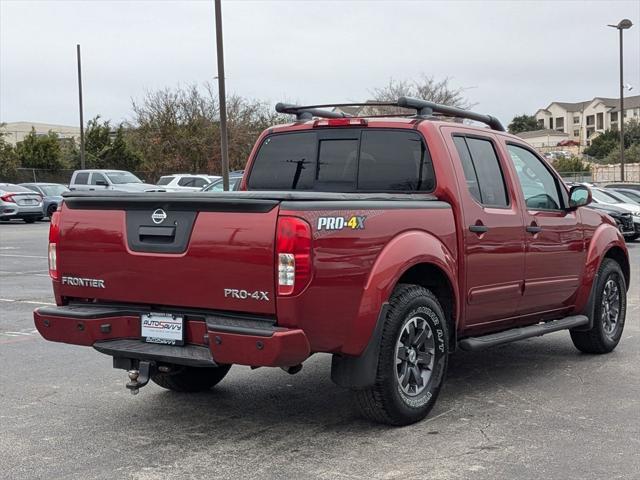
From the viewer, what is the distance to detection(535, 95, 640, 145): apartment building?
140625 millimetres

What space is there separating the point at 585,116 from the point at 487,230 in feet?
488

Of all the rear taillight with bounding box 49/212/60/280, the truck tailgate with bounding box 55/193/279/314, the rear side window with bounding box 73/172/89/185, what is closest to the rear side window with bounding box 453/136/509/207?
the truck tailgate with bounding box 55/193/279/314

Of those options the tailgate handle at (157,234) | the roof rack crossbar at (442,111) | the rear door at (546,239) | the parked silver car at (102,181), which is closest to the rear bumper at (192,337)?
the tailgate handle at (157,234)

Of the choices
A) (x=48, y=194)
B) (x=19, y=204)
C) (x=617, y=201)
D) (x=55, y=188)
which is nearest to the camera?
(x=617, y=201)

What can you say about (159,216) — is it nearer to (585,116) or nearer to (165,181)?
(165,181)

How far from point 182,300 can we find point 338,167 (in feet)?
6.32

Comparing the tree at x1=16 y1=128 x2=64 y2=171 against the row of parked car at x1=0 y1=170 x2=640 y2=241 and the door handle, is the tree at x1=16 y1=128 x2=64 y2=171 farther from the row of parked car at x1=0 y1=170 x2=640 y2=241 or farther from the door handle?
the door handle

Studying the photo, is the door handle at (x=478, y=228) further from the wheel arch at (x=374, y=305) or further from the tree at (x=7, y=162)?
the tree at (x=7, y=162)

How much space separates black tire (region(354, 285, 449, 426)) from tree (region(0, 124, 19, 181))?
1845 inches

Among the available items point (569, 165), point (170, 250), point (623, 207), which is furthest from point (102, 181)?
point (569, 165)

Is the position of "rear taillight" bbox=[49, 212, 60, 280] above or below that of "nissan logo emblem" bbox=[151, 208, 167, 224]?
below

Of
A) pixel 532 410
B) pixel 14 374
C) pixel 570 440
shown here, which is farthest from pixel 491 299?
pixel 14 374

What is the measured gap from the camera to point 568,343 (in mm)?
8547

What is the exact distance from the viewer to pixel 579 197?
741cm
